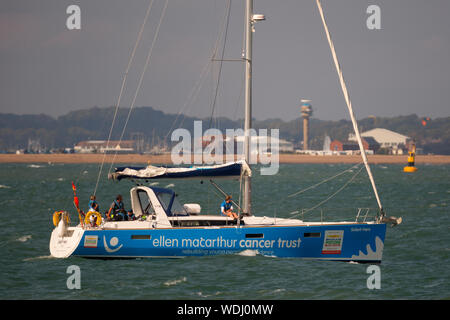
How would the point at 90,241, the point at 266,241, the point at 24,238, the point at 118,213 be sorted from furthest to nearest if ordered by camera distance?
the point at 24,238 < the point at 118,213 < the point at 90,241 < the point at 266,241

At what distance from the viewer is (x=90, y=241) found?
22.2 metres

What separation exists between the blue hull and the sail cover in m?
2.04

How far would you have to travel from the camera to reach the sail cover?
22.5m

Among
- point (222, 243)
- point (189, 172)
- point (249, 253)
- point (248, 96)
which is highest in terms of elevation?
point (248, 96)

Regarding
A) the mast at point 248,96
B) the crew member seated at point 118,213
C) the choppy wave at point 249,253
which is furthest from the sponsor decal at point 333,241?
the crew member seated at point 118,213

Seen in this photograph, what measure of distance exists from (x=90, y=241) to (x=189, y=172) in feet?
13.4

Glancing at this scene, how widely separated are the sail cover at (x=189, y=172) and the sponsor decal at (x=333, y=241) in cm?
340

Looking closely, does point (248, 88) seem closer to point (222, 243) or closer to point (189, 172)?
point (189, 172)

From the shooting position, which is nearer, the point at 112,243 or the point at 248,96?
the point at 112,243

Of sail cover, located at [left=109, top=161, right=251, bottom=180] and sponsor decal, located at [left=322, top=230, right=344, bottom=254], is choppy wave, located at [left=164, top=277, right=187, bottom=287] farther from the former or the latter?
sponsor decal, located at [left=322, top=230, right=344, bottom=254]

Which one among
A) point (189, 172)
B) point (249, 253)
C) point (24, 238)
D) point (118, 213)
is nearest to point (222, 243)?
point (249, 253)

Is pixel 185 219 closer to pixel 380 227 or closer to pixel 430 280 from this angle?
pixel 380 227

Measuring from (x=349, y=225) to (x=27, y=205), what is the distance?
3025 cm

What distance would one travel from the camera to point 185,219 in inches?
877
